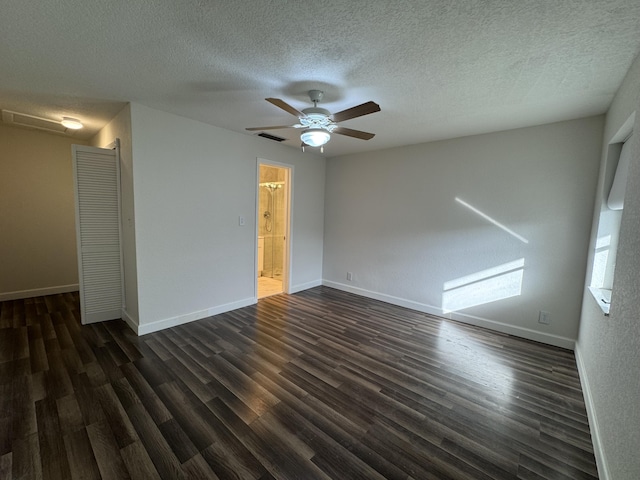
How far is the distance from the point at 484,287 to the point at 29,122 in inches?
257


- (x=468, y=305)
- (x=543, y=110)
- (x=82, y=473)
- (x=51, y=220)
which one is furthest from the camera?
(x=51, y=220)

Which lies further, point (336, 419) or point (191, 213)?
point (191, 213)

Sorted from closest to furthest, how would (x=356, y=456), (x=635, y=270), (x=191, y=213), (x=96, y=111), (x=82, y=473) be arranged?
(x=635, y=270) → (x=82, y=473) → (x=356, y=456) → (x=96, y=111) → (x=191, y=213)

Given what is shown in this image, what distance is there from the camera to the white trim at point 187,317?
3.08 metres

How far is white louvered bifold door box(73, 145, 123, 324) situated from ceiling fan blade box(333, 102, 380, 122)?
112 inches

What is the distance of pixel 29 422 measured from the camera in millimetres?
1784

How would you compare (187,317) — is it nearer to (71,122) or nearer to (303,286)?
(303,286)

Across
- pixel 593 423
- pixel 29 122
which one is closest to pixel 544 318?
pixel 593 423

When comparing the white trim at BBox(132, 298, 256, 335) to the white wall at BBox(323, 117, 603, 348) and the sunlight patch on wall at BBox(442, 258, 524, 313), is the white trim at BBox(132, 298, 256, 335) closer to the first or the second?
the white wall at BBox(323, 117, 603, 348)

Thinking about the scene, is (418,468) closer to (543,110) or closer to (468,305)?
(468,305)

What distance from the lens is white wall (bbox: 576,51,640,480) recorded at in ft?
4.00

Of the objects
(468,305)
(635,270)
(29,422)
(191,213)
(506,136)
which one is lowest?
(29,422)

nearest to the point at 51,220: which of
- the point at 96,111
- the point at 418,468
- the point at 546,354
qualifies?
the point at 96,111

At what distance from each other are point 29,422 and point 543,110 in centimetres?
494
